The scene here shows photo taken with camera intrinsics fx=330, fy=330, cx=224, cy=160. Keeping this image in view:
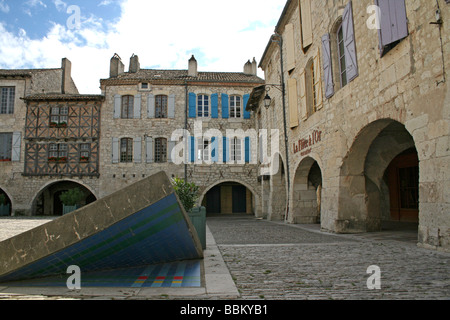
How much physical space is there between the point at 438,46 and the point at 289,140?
7489mm

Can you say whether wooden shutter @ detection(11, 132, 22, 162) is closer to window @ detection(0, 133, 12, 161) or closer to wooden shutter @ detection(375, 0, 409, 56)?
window @ detection(0, 133, 12, 161)

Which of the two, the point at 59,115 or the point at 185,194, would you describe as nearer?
the point at 185,194

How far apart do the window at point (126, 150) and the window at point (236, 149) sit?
5980 mm

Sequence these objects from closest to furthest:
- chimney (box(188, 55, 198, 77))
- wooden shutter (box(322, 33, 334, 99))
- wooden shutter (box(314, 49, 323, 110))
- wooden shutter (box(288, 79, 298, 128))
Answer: wooden shutter (box(322, 33, 334, 99))
wooden shutter (box(314, 49, 323, 110))
wooden shutter (box(288, 79, 298, 128))
chimney (box(188, 55, 198, 77))

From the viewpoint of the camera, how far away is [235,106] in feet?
65.9

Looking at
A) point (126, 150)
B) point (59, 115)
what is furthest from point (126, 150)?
point (59, 115)

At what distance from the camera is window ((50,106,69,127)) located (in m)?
19.9

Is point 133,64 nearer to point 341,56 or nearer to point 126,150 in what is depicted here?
point 126,150

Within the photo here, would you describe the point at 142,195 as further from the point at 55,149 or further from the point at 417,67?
the point at 55,149

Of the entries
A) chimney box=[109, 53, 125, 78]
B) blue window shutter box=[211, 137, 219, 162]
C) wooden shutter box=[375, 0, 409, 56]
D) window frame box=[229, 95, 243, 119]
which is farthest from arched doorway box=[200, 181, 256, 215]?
wooden shutter box=[375, 0, 409, 56]

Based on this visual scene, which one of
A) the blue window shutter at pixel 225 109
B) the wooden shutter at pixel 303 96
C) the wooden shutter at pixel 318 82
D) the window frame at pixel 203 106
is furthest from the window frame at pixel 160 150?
the wooden shutter at pixel 318 82

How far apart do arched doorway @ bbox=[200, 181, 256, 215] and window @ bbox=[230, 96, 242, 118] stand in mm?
4755

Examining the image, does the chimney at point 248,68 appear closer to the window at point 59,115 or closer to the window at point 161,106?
the window at point 161,106

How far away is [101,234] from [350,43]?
6577mm
